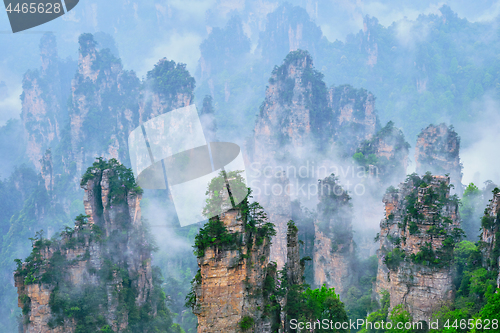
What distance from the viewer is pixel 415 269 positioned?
74.3 feet

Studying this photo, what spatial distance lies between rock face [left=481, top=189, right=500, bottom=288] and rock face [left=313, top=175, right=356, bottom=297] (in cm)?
1810

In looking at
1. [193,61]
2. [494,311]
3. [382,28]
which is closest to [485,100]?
[382,28]

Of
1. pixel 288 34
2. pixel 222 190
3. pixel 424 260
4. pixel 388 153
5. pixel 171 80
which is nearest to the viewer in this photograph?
pixel 222 190

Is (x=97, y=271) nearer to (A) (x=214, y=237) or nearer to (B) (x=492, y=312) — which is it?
(A) (x=214, y=237)

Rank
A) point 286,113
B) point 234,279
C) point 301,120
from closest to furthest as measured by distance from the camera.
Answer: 1. point 234,279
2. point 301,120
3. point 286,113

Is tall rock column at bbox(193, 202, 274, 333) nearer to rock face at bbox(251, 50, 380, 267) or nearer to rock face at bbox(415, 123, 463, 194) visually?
rock face at bbox(415, 123, 463, 194)

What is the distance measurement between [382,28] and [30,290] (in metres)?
110

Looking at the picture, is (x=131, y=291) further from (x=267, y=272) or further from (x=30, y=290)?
(x=267, y=272)

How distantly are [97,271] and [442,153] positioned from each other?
4085 centimetres

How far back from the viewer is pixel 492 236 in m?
22.0

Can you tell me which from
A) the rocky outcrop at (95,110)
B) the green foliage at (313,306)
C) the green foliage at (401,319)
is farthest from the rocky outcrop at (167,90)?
the green foliage at (313,306)

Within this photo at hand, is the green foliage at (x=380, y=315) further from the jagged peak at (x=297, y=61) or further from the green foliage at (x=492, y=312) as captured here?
the jagged peak at (x=297, y=61)

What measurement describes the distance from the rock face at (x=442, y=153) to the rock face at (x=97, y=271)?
3512 centimetres

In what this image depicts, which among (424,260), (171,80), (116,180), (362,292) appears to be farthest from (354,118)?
(424,260)
